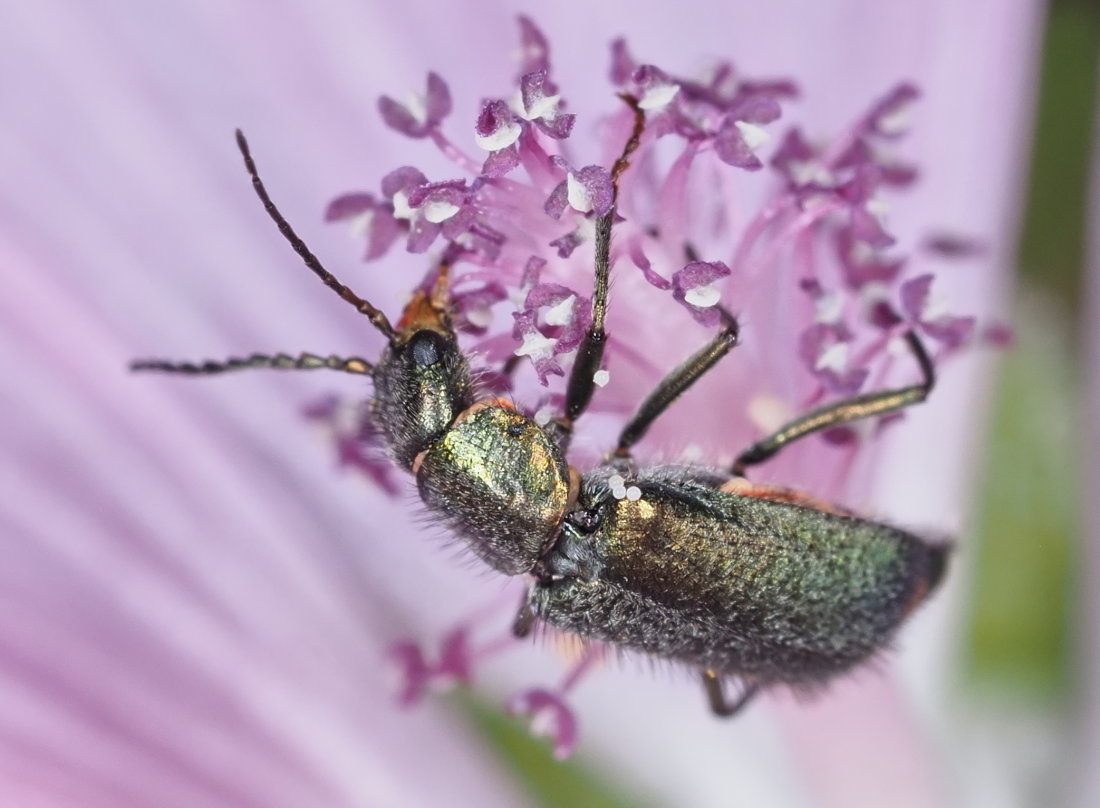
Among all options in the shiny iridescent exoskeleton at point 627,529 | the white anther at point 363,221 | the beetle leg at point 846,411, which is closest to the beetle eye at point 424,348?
the shiny iridescent exoskeleton at point 627,529

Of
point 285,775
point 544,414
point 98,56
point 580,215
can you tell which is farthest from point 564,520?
point 98,56

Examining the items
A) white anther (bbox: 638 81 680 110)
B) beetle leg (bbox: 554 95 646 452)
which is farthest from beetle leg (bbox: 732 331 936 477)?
white anther (bbox: 638 81 680 110)

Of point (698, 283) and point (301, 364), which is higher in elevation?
point (698, 283)

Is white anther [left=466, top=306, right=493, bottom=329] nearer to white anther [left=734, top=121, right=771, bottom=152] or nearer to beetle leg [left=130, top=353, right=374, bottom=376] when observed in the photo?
beetle leg [left=130, top=353, right=374, bottom=376]

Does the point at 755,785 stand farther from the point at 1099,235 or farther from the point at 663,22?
the point at 663,22

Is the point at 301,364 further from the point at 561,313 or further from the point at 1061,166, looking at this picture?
the point at 1061,166

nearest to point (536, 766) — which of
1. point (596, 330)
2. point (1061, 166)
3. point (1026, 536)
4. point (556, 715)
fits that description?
point (556, 715)
